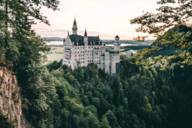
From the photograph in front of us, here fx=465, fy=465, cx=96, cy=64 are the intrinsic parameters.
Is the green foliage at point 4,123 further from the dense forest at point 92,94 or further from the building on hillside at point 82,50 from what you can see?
the building on hillside at point 82,50

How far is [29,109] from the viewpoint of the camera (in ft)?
151

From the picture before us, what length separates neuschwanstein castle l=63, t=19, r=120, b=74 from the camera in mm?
150875

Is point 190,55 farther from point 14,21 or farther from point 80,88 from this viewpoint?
point 80,88

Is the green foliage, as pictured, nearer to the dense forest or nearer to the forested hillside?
the dense forest

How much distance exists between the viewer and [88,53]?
158125 millimetres

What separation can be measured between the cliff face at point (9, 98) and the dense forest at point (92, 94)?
109cm

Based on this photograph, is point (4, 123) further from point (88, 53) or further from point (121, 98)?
point (88, 53)

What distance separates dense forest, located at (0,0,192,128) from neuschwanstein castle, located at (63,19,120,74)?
11.9ft

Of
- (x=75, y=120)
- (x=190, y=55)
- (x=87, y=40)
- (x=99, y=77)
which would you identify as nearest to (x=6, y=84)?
(x=190, y=55)

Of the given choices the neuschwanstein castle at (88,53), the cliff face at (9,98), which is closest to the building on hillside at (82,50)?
the neuschwanstein castle at (88,53)

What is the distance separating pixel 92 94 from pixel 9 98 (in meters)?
86.1

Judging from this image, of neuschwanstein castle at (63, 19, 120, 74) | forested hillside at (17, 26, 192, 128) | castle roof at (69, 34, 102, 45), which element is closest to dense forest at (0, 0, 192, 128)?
forested hillside at (17, 26, 192, 128)

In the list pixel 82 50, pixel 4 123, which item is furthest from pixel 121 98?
pixel 4 123

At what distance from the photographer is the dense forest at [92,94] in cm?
4469
